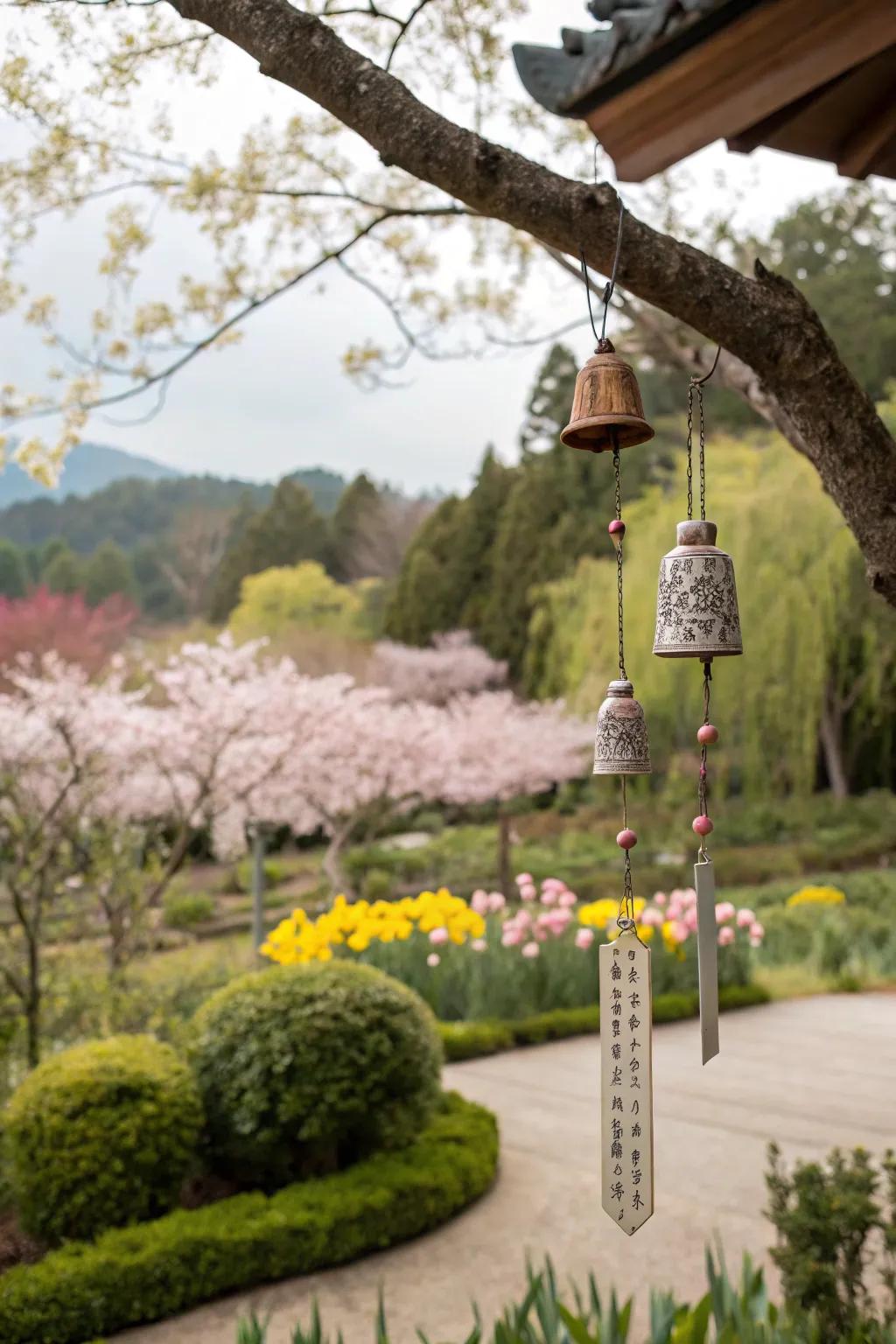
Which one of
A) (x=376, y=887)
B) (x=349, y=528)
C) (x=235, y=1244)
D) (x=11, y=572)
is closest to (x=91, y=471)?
(x=11, y=572)

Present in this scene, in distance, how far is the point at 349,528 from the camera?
84.1 feet

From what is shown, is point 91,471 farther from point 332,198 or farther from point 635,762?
point 635,762

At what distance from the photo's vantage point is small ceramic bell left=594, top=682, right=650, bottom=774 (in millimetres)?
1756

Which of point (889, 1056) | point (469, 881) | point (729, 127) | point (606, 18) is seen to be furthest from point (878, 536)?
point (469, 881)

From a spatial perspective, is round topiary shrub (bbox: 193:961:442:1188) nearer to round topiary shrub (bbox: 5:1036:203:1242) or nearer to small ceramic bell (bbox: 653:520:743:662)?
round topiary shrub (bbox: 5:1036:203:1242)

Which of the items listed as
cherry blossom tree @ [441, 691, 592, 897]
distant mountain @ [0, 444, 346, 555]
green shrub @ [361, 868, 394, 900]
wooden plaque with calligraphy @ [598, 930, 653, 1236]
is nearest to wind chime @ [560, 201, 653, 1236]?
wooden plaque with calligraphy @ [598, 930, 653, 1236]

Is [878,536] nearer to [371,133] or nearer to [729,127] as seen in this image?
[729,127]

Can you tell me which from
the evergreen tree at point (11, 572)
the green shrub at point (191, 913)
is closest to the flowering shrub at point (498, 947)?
the green shrub at point (191, 913)

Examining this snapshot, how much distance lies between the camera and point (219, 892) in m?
15.8

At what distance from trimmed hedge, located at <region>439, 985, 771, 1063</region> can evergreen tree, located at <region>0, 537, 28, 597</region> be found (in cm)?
2267

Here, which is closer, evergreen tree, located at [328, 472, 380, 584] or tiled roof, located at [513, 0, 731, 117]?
tiled roof, located at [513, 0, 731, 117]

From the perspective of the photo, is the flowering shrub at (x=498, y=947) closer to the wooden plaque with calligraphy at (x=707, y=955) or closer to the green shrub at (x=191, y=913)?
the wooden plaque with calligraphy at (x=707, y=955)

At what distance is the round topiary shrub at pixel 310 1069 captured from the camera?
3836 mm

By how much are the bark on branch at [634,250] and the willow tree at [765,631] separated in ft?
32.7
